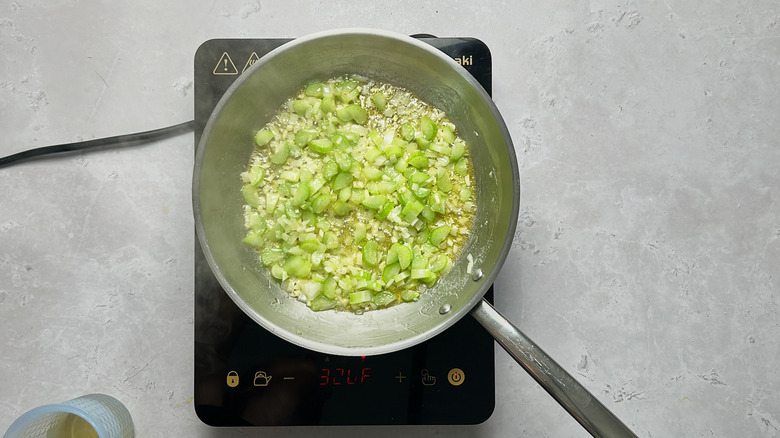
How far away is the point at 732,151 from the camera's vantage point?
4.50 feet

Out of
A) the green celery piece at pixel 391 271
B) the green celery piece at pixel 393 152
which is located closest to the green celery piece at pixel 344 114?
the green celery piece at pixel 393 152

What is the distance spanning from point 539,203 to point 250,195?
0.63 m

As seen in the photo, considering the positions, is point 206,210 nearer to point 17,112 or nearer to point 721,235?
point 17,112

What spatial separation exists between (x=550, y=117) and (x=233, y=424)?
0.96 m

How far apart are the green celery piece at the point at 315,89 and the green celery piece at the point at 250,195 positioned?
23cm

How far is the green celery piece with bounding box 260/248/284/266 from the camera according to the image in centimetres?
122

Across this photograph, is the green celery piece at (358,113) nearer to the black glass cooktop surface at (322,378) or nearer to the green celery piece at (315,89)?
the green celery piece at (315,89)

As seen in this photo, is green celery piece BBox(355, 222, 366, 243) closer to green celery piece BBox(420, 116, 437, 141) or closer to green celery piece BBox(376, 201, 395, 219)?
green celery piece BBox(376, 201, 395, 219)

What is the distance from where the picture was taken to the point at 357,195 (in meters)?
1.21

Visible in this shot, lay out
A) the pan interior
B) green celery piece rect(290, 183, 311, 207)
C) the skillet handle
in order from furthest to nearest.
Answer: green celery piece rect(290, 183, 311, 207), the pan interior, the skillet handle

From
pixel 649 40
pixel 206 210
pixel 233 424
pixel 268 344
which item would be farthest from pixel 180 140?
pixel 649 40

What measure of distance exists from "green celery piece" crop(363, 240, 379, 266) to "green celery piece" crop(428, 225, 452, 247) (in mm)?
116

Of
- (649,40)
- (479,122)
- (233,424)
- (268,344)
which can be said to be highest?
(649,40)

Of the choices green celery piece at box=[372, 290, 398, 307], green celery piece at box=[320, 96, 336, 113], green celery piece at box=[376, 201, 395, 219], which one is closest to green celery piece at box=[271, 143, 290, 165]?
green celery piece at box=[320, 96, 336, 113]
